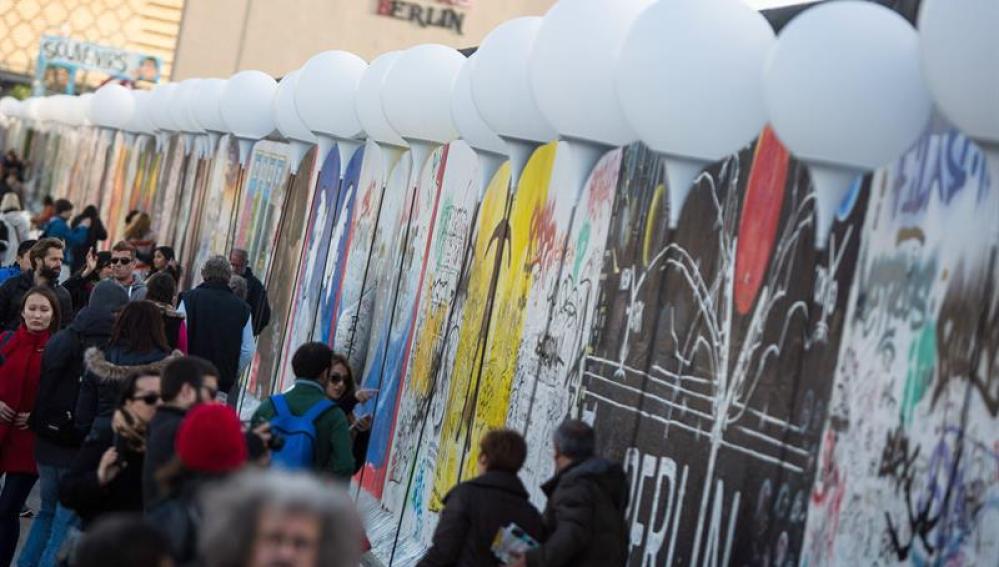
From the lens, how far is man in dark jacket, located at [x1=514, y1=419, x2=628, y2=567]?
23.4 feet

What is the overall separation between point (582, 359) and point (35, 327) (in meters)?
2.94

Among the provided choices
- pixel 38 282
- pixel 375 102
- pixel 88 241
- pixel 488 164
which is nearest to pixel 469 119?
pixel 488 164

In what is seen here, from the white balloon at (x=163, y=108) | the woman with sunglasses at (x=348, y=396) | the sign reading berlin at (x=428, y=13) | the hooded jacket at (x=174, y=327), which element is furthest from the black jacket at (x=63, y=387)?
the sign reading berlin at (x=428, y=13)

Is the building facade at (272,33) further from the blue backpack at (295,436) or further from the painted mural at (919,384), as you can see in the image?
the painted mural at (919,384)

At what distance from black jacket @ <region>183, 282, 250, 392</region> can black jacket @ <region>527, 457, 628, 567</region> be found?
20.4 ft

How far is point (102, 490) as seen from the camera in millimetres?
7094

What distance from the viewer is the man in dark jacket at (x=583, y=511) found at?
23.4ft

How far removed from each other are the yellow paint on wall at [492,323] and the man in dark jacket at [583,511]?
111 inches

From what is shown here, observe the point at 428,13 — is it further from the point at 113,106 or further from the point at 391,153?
the point at 391,153

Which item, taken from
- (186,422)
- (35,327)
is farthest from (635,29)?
(35,327)

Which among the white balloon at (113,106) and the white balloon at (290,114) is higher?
the white balloon at (113,106)

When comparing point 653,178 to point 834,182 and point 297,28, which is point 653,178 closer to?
point 834,182

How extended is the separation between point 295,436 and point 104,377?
88 cm

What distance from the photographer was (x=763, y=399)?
7.12 m
